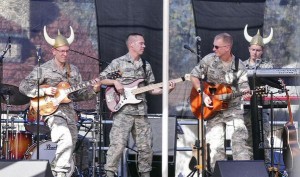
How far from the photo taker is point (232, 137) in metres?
10.8

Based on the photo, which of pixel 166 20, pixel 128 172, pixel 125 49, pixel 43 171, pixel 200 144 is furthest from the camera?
pixel 125 49

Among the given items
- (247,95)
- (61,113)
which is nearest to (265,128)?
(247,95)

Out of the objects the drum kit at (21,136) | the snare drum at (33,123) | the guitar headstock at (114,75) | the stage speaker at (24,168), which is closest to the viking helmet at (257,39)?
the guitar headstock at (114,75)

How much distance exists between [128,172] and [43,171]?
3.95 m

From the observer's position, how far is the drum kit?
11.5 meters

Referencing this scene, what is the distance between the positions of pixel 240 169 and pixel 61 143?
2.96 m

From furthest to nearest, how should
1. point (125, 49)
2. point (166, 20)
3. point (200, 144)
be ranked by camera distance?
point (125, 49) → point (200, 144) → point (166, 20)

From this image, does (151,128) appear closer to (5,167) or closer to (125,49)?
(125,49)

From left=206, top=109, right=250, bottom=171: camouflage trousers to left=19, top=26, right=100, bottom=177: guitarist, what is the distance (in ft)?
5.21

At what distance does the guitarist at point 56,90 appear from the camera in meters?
10.4

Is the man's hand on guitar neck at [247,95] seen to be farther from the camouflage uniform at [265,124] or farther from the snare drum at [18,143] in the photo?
the snare drum at [18,143]

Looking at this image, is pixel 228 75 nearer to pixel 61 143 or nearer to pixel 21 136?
pixel 61 143

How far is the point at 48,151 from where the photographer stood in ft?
39.0

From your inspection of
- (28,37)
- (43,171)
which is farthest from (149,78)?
(43,171)
